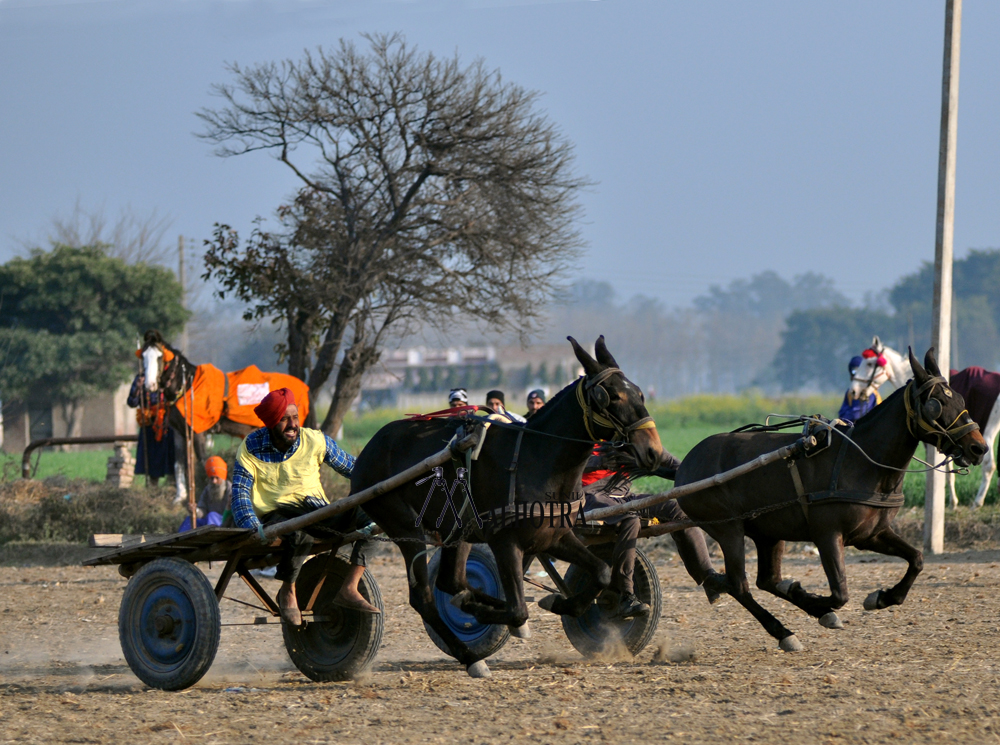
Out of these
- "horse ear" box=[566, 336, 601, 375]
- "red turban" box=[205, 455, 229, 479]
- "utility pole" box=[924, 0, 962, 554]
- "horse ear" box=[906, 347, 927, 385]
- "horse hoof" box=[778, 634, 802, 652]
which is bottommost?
"horse hoof" box=[778, 634, 802, 652]

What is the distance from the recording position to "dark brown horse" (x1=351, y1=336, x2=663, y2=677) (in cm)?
658

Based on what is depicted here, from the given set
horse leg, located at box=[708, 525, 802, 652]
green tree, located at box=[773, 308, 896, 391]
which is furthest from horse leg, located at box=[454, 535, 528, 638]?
green tree, located at box=[773, 308, 896, 391]

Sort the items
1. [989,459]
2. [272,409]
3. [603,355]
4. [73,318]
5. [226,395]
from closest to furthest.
A: [603,355] → [272,409] → [989,459] → [226,395] → [73,318]

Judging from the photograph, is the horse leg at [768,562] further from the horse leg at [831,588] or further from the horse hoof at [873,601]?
the horse hoof at [873,601]

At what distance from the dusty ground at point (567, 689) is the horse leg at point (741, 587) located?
132 millimetres

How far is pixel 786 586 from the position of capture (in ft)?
26.0

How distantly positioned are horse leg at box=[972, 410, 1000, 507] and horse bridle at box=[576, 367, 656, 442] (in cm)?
1078

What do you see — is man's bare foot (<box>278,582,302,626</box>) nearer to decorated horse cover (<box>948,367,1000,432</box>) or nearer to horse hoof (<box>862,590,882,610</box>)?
horse hoof (<box>862,590,882,610</box>)

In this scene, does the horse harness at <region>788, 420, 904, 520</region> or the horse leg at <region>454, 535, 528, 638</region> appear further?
the horse harness at <region>788, 420, 904, 520</region>

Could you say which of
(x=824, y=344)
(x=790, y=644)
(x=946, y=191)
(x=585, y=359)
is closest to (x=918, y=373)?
(x=790, y=644)

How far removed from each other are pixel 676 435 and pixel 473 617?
42747 mm

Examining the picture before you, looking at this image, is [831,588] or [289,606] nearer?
[289,606]

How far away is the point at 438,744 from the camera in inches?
216

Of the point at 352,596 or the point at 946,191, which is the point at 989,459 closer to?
the point at 946,191
